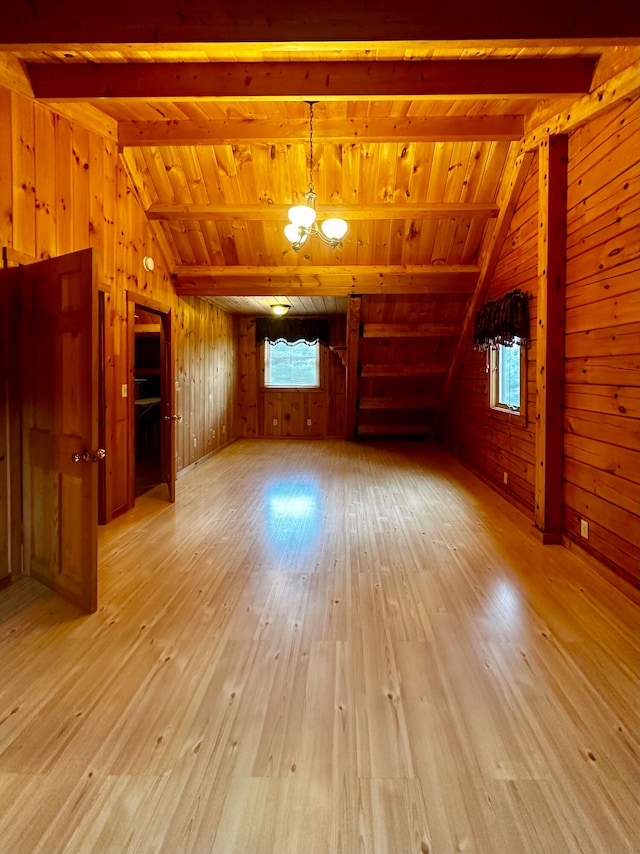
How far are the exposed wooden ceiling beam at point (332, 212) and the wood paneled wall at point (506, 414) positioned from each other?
0.54 m

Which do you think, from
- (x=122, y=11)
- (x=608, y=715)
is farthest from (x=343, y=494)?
(x=122, y=11)

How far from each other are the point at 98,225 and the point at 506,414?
429cm

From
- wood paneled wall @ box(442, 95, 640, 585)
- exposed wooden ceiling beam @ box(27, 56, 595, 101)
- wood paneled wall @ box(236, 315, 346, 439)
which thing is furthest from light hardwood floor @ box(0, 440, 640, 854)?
wood paneled wall @ box(236, 315, 346, 439)

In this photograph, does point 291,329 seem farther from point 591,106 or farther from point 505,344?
point 591,106

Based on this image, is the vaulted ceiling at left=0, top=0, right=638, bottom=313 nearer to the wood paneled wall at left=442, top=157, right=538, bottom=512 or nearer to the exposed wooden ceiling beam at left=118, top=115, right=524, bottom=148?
the exposed wooden ceiling beam at left=118, top=115, right=524, bottom=148

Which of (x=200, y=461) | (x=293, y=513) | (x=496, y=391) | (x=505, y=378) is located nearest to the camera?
(x=293, y=513)

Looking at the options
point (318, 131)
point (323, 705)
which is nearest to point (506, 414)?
point (318, 131)

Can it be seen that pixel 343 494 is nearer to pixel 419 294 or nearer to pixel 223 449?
pixel 419 294

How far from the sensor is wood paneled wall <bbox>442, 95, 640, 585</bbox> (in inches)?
98.8

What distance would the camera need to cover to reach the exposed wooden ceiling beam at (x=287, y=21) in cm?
224

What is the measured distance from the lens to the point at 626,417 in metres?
2.55

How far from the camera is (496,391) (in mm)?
5199

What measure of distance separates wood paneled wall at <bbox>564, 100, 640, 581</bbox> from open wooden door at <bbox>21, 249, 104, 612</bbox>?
9.81 ft

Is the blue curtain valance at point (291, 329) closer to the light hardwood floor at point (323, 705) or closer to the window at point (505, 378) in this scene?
the window at point (505, 378)
